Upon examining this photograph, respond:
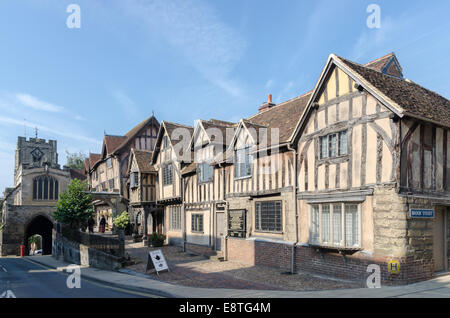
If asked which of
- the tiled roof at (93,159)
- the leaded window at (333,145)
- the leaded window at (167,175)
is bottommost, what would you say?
the leaded window at (167,175)

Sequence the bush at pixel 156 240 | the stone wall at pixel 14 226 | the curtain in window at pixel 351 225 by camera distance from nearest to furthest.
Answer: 1. the curtain in window at pixel 351 225
2. the bush at pixel 156 240
3. the stone wall at pixel 14 226

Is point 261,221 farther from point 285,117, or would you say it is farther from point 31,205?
point 31,205

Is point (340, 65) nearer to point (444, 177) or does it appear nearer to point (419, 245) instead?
point (444, 177)

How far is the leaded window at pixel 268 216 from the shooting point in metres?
15.3

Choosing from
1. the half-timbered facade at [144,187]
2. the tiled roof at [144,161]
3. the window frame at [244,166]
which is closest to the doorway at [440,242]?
the window frame at [244,166]

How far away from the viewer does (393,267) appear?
10.4 metres

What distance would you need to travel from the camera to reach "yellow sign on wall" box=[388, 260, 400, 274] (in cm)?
1037

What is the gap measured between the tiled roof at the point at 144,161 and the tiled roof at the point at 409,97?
64.5 feet

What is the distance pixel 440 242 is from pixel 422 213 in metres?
2.07

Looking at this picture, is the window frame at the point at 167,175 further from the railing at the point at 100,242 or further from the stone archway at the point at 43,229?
the stone archway at the point at 43,229

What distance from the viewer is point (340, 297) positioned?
9562 millimetres

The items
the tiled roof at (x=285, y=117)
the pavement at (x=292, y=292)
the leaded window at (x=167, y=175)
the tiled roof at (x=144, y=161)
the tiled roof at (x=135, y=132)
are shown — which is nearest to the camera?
the pavement at (x=292, y=292)
